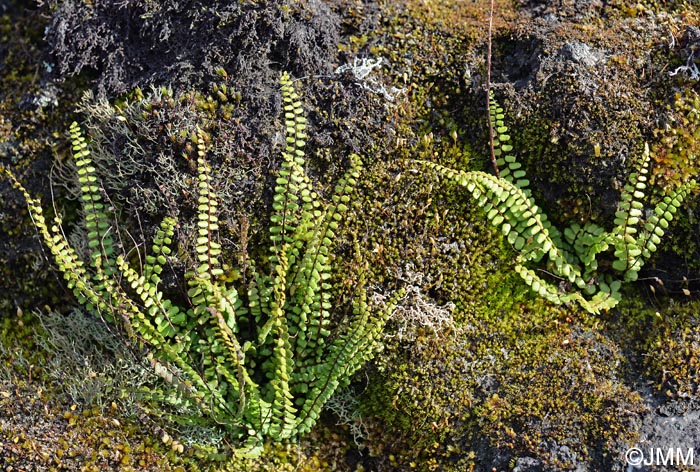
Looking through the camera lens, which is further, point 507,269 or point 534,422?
point 507,269

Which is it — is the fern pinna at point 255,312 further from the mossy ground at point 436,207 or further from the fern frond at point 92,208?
Answer: the mossy ground at point 436,207

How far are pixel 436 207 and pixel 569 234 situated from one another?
2.92 ft

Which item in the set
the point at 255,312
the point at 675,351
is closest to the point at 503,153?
the point at 675,351

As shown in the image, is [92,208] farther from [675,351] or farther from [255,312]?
[675,351]

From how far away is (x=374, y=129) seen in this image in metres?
4.61

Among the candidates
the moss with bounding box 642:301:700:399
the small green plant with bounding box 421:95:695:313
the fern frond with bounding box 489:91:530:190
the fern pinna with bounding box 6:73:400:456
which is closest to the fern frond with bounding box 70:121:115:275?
the fern pinna with bounding box 6:73:400:456

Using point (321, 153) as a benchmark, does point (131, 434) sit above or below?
below

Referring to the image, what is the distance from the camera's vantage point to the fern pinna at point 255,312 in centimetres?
409

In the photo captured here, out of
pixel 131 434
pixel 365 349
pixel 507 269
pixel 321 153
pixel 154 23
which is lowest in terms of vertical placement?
pixel 131 434

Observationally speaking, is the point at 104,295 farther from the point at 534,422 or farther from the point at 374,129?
the point at 534,422

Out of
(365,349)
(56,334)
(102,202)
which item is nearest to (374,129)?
(365,349)

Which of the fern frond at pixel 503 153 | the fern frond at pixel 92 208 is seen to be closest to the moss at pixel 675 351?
the fern frond at pixel 503 153

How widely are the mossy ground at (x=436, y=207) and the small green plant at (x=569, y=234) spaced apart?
13 cm

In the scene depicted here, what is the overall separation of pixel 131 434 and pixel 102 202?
1527mm
